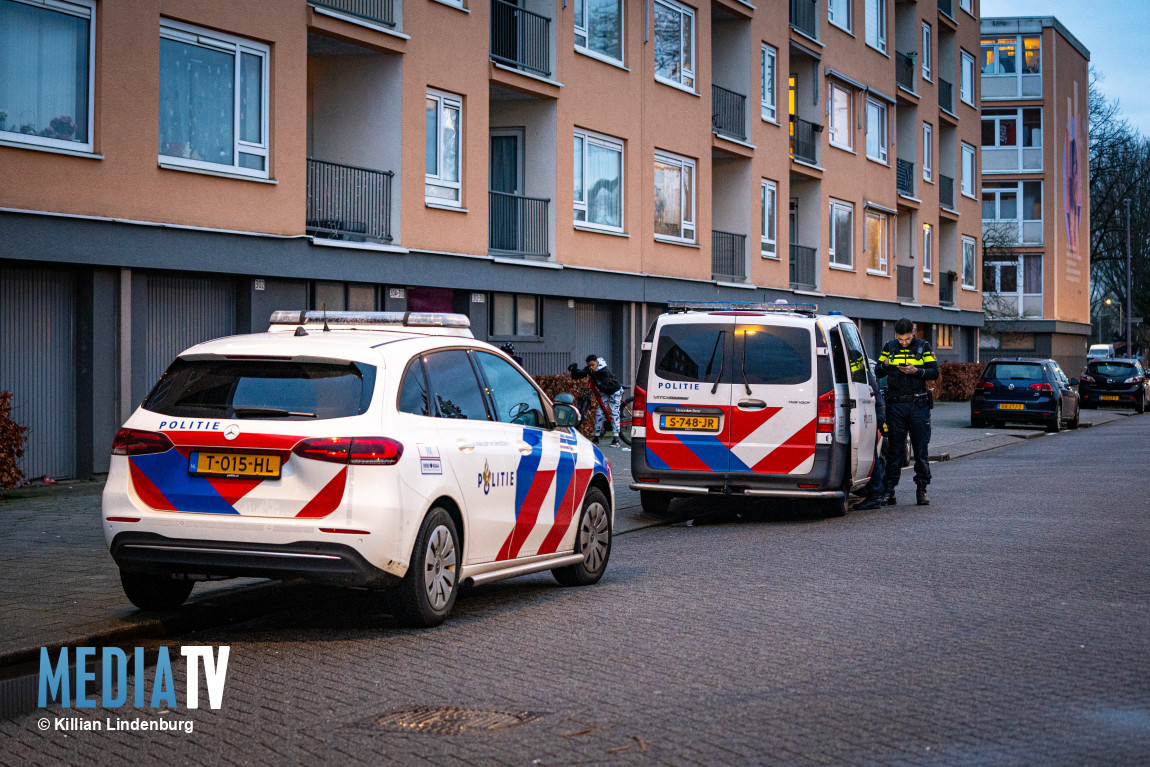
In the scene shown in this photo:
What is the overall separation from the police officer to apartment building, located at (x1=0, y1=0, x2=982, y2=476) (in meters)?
5.92

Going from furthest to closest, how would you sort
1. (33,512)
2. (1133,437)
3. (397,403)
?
1. (1133,437)
2. (33,512)
3. (397,403)

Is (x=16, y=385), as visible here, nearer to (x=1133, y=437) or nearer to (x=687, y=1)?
(x=687, y=1)

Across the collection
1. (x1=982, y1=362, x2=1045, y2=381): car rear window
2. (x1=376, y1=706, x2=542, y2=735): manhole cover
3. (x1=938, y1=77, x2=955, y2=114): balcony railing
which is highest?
(x1=938, y1=77, x2=955, y2=114): balcony railing

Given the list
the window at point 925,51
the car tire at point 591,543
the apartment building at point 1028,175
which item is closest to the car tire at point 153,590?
the car tire at point 591,543

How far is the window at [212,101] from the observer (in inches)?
677

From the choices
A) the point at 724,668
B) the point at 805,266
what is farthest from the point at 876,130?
the point at 724,668

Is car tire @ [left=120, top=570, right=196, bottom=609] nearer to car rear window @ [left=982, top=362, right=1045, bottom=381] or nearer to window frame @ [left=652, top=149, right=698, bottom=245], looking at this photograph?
window frame @ [left=652, top=149, right=698, bottom=245]

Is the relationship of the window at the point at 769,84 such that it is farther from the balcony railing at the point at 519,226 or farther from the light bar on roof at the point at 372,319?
the light bar on roof at the point at 372,319

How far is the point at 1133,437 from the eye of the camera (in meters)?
27.9

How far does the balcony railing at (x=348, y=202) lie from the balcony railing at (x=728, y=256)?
39.5ft

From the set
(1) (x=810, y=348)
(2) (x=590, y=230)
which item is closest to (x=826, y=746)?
(1) (x=810, y=348)

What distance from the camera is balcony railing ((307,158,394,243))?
19.9 m

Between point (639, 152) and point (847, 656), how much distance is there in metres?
21.3

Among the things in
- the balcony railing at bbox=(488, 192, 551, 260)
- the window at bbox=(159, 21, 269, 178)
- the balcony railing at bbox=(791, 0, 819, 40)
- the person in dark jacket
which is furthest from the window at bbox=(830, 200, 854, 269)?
the window at bbox=(159, 21, 269, 178)
